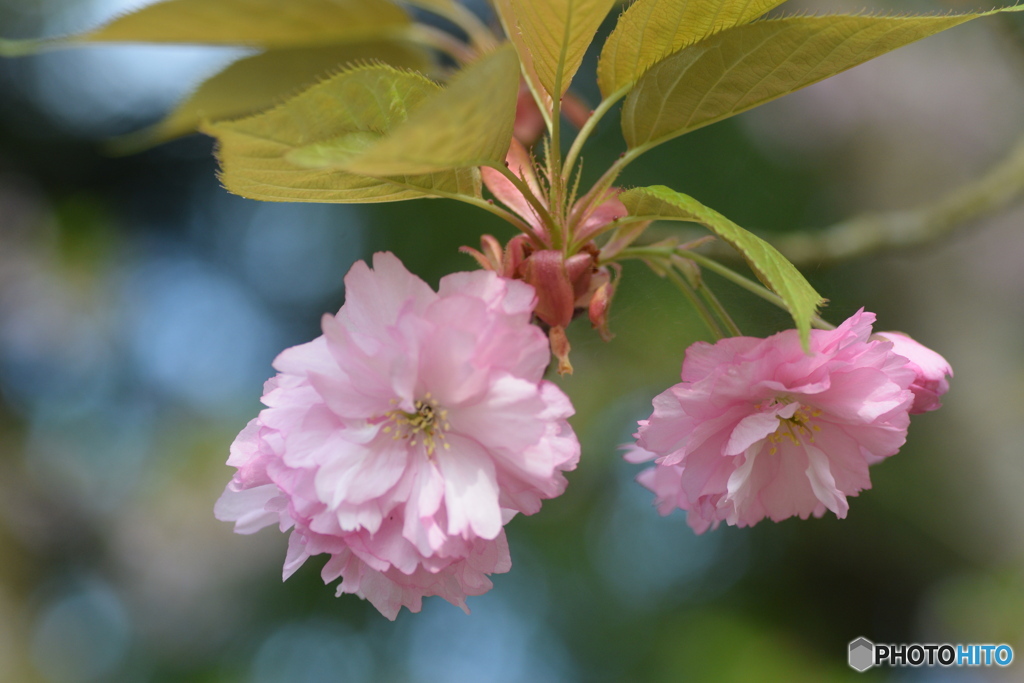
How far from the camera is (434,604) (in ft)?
9.52

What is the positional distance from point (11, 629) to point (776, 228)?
3462 mm

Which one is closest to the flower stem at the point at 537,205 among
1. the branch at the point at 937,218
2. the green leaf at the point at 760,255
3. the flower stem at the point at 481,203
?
the flower stem at the point at 481,203

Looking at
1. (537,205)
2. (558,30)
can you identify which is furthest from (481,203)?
(558,30)

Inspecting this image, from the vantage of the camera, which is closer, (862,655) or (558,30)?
(558,30)

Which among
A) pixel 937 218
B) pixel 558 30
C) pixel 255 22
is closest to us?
pixel 558 30

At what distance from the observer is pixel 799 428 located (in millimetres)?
730

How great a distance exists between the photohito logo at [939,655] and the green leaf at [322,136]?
176 cm

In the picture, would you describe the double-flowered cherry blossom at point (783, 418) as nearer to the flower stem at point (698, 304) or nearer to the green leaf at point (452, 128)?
the flower stem at point (698, 304)

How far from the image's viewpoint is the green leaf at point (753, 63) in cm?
60

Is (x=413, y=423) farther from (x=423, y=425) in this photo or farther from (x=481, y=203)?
Result: (x=481, y=203)

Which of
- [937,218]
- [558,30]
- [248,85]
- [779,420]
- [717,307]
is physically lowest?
[779,420]

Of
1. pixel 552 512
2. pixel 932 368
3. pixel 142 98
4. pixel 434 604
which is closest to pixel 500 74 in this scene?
pixel 932 368

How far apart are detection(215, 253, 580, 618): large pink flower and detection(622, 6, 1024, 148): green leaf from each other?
259 mm

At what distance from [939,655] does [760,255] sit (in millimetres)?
1689
